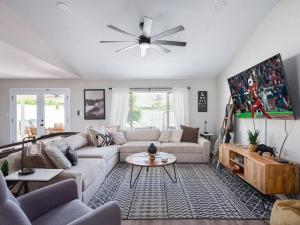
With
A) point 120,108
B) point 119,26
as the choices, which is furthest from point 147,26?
point 120,108

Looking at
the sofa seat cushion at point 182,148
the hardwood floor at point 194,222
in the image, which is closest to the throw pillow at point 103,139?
the sofa seat cushion at point 182,148

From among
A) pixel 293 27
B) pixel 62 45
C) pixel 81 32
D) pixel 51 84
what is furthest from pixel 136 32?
pixel 51 84

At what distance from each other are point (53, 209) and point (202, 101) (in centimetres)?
481

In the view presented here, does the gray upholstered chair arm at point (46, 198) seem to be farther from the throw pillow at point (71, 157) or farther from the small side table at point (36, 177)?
the throw pillow at point (71, 157)

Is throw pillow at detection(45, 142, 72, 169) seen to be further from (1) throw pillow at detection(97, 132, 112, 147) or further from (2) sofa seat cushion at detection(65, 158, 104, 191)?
(1) throw pillow at detection(97, 132, 112, 147)

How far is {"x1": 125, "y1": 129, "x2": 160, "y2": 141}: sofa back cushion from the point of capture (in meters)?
5.15

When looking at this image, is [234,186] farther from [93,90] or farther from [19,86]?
[19,86]

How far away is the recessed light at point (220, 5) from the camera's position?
2.72m

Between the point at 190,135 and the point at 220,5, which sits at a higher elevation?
the point at 220,5

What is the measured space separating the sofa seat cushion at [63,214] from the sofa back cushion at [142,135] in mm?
3499

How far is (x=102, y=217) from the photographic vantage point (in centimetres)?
127

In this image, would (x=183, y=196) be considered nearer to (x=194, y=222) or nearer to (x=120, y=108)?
(x=194, y=222)

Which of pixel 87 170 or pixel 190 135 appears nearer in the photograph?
pixel 87 170

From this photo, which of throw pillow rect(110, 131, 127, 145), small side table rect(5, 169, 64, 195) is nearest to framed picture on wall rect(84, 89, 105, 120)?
throw pillow rect(110, 131, 127, 145)
